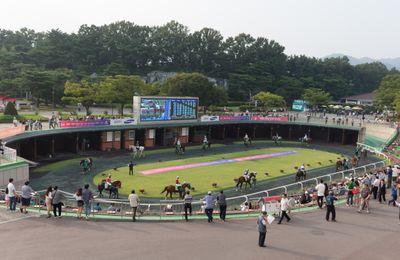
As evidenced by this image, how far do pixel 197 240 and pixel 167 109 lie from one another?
35.5 metres

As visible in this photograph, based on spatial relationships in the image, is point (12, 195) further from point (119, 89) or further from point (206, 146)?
point (119, 89)

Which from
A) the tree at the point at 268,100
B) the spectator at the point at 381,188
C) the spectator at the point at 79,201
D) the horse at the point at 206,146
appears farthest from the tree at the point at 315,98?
the spectator at the point at 79,201

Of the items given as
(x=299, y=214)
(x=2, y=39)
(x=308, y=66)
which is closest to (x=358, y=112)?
(x=308, y=66)

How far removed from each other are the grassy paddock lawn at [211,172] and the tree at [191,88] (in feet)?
73.0

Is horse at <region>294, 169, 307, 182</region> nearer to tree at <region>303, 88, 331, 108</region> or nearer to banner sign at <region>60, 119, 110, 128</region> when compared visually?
banner sign at <region>60, 119, 110, 128</region>

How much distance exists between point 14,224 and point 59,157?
2614 centimetres

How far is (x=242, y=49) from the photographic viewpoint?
106188 mm

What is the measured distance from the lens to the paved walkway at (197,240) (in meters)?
14.3

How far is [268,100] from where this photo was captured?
81.6m

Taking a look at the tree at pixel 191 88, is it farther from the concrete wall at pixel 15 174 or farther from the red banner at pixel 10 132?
the concrete wall at pixel 15 174

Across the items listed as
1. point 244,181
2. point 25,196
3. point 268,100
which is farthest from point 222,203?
point 268,100

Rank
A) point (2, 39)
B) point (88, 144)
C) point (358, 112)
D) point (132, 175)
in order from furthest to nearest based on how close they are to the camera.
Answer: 1. point (2, 39)
2. point (358, 112)
3. point (88, 144)
4. point (132, 175)

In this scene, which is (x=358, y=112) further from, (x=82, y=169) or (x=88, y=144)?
(x=82, y=169)

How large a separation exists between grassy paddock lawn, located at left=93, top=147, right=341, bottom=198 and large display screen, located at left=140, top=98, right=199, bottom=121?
340 inches
